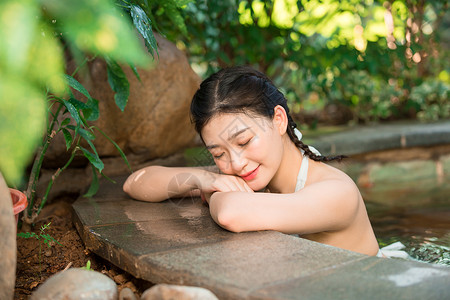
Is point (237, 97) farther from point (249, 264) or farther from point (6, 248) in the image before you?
point (6, 248)

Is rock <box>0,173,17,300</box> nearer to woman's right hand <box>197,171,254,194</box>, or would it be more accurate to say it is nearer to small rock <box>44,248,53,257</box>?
small rock <box>44,248,53,257</box>

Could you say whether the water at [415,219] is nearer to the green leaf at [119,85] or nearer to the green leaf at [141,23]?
the green leaf at [119,85]

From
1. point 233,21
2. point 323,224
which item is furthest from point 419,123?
point 323,224

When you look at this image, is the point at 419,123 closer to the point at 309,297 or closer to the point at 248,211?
the point at 248,211

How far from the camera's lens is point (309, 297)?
131 centimetres

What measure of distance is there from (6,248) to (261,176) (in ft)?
3.69

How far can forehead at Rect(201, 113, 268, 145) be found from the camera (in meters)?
2.17

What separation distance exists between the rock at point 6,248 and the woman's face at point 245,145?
0.95 m

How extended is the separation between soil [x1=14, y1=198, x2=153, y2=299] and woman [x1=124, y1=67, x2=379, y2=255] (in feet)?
1.37

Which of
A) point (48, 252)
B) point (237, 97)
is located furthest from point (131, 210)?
point (237, 97)

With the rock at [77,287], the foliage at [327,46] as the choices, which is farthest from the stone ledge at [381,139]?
the rock at [77,287]

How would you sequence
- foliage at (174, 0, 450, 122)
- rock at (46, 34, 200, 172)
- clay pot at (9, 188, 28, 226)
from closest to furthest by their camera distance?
clay pot at (9, 188, 28, 226) < rock at (46, 34, 200, 172) < foliage at (174, 0, 450, 122)

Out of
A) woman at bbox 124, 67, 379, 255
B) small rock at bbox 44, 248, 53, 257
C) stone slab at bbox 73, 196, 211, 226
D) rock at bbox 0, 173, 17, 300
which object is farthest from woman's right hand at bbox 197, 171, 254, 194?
rock at bbox 0, 173, 17, 300

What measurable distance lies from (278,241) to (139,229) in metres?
0.61
